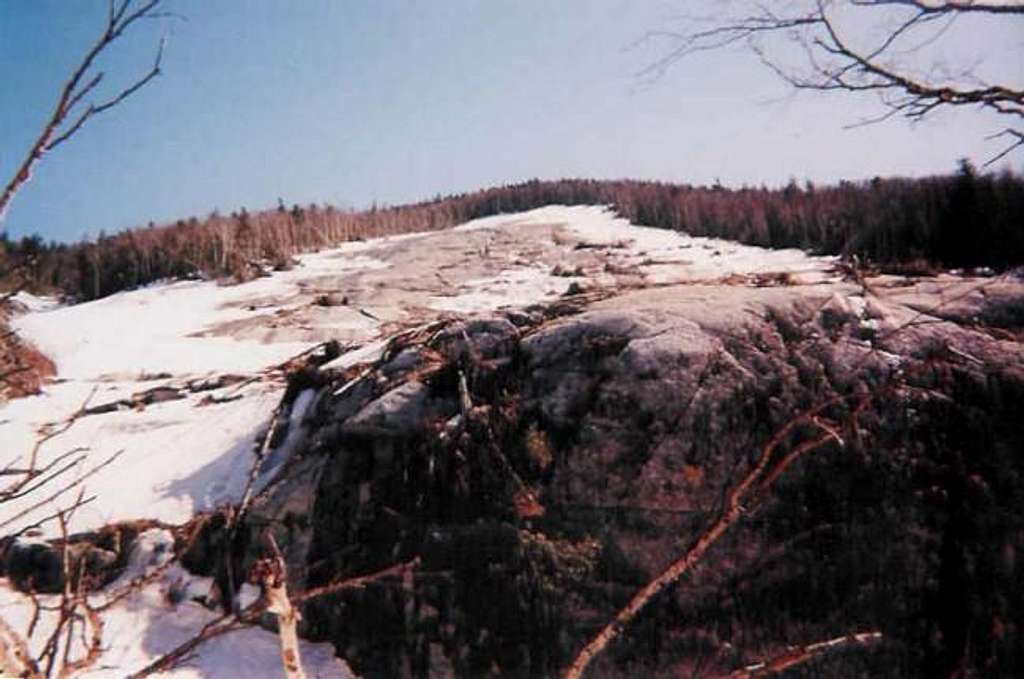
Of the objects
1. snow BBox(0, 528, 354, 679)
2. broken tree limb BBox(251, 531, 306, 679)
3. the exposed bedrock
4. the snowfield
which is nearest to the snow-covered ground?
the snowfield

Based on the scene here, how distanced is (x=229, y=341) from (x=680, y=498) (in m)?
9.41

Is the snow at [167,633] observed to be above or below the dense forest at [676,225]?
below

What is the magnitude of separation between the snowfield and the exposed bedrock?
86cm

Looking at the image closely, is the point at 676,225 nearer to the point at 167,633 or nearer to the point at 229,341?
the point at 229,341

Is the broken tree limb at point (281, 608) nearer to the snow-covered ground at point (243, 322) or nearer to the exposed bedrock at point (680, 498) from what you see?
the snow-covered ground at point (243, 322)

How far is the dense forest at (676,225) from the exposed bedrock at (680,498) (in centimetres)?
225

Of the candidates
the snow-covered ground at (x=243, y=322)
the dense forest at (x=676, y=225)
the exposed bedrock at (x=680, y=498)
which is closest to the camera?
the exposed bedrock at (x=680, y=498)

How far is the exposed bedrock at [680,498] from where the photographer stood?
10.3ft

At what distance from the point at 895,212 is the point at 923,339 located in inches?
488

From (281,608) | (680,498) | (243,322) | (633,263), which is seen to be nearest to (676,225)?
(633,263)

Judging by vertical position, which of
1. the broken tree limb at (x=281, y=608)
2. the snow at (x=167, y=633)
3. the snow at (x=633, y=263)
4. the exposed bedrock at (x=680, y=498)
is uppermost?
the snow at (x=633, y=263)

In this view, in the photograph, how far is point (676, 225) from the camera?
22.7 meters

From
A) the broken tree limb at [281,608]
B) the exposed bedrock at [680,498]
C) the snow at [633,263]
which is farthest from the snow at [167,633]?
the snow at [633,263]

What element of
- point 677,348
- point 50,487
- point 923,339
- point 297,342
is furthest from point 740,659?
point 297,342
